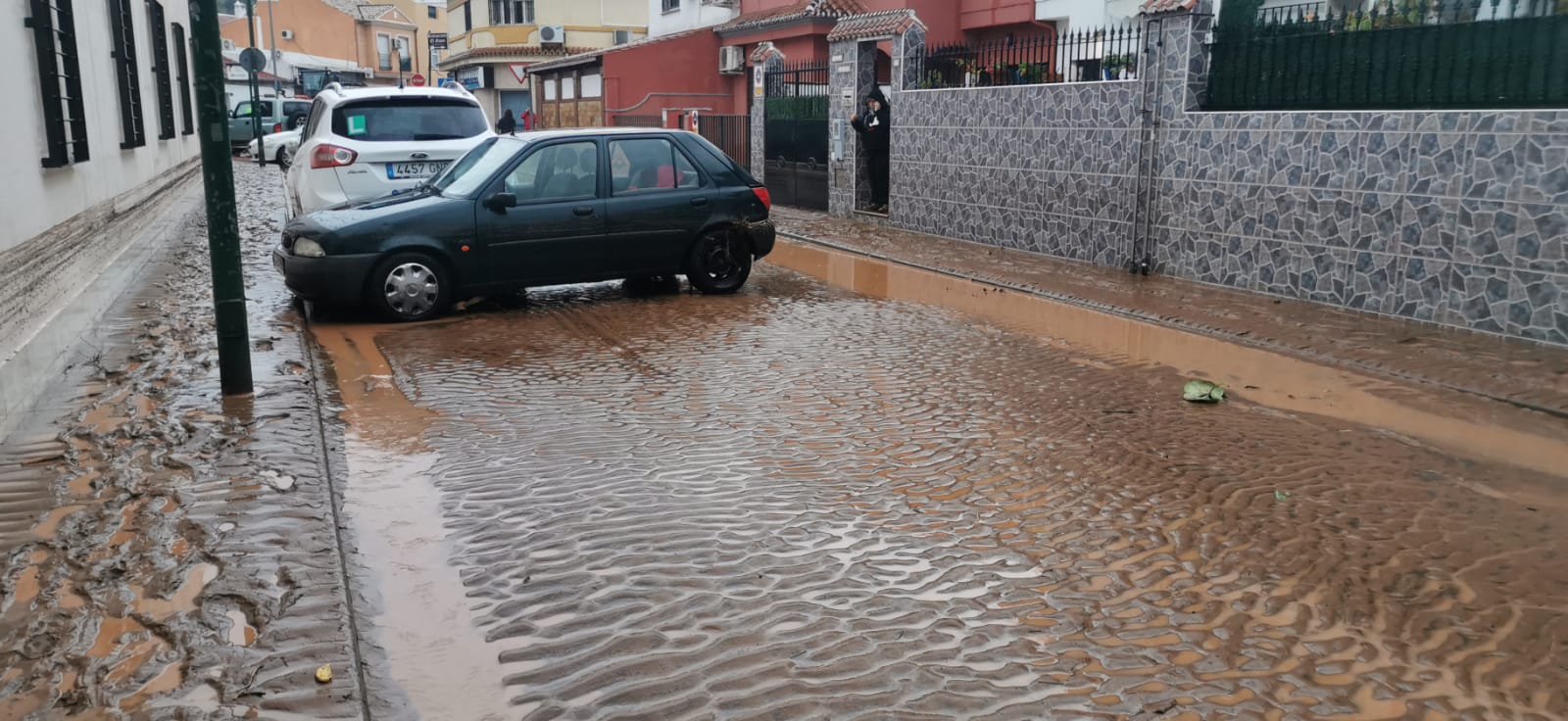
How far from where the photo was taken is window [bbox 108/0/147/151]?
1628cm

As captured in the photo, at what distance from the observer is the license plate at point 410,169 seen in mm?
12523

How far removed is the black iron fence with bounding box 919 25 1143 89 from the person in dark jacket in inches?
36.0

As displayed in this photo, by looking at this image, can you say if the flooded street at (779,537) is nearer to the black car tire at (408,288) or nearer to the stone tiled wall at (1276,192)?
the black car tire at (408,288)

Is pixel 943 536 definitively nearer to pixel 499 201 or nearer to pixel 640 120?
pixel 499 201

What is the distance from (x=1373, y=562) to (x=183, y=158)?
28.0 m

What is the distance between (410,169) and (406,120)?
1.87 feet

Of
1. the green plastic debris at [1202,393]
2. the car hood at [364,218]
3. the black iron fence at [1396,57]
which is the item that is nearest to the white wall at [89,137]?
the car hood at [364,218]

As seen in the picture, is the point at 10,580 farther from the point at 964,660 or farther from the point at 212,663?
the point at 964,660

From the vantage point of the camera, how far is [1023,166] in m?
14.4

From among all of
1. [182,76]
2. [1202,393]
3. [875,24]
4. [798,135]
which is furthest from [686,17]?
[1202,393]

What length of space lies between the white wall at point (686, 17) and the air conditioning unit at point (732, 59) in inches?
53.6

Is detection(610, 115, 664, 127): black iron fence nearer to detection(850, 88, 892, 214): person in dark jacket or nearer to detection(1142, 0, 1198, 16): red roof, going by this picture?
detection(850, 88, 892, 214): person in dark jacket

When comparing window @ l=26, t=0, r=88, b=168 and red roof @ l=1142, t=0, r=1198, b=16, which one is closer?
window @ l=26, t=0, r=88, b=168

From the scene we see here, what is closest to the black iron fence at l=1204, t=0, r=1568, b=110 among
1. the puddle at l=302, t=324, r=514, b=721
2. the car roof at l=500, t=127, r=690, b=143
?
the car roof at l=500, t=127, r=690, b=143
